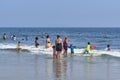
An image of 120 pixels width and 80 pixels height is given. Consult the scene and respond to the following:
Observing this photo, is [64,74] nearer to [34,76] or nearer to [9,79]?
[34,76]

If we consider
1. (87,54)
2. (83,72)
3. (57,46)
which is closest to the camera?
(83,72)

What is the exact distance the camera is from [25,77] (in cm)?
1942

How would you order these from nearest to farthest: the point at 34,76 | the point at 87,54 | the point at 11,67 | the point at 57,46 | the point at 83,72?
the point at 34,76 → the point at 83,72 → the point at 11,67 → the point at 57,46 → the point at 87,54

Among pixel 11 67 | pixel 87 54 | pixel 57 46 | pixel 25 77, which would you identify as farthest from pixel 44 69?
pixel 87 54

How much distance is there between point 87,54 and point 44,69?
13.9 m

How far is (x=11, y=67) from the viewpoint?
23641 millimetres

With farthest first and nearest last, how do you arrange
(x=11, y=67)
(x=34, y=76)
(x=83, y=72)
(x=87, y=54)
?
(x=87, y=54), (x=11, y=67), (x=83, y=72), (x=34, y=76)

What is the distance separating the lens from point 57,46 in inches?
1195

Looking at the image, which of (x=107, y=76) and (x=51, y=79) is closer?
(x=51, y=79)

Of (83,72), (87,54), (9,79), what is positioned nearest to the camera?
(9,79)

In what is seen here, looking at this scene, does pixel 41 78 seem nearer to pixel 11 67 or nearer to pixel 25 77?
pixel 25 77

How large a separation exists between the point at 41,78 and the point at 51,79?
0.64 meters

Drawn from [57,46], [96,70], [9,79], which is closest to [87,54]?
[57,46]

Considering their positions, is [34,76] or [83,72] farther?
[83,72]
